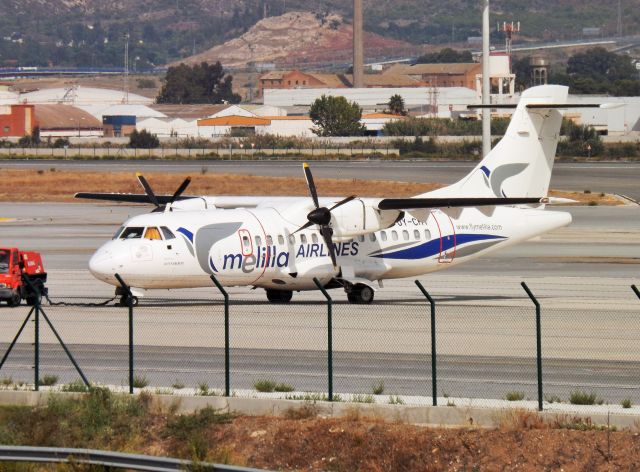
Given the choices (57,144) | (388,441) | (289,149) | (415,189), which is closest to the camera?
(388,441)

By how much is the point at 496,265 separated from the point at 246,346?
21.7 meters

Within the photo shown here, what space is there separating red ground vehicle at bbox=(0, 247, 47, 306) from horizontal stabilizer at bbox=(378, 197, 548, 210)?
10196 mm

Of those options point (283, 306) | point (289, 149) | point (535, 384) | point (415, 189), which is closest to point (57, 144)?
point (289, 149)

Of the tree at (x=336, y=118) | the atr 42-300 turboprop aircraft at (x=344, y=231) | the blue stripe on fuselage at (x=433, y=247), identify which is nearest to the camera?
the atr 42-300 turboprop aircraft at (x=344, y=231)

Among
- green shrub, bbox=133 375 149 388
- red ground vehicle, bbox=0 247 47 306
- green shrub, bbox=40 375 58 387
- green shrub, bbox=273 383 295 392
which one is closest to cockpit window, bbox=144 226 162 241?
red ground vehicle, bbox=0 247 47 306

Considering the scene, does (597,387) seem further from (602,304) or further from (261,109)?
(261,109)

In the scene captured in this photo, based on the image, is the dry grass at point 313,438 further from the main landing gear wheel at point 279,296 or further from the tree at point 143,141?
Result: the tree at point 143,141

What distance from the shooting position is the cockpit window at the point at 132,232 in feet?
112

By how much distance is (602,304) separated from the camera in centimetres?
3481

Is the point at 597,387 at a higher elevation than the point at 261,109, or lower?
lower

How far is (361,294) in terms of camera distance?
36.9 m

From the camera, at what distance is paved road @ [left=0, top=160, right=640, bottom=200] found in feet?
304

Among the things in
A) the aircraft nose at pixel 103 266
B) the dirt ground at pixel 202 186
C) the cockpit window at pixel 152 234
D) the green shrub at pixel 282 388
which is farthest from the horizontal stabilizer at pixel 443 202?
the dirt ground at pixel 202 186

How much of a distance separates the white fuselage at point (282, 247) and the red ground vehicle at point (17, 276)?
3.22 metres
